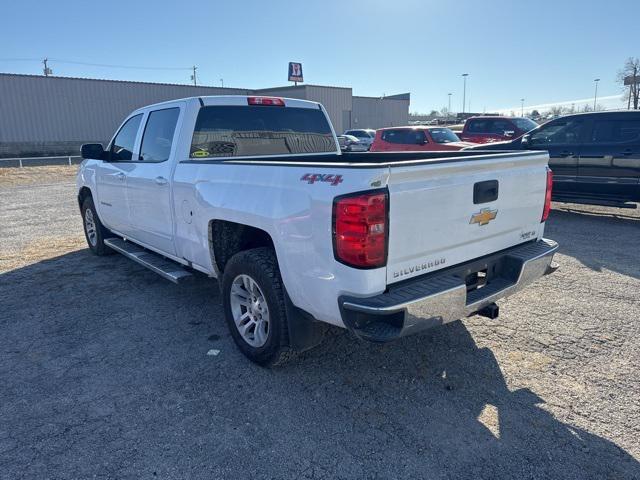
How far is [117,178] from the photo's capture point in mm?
5387

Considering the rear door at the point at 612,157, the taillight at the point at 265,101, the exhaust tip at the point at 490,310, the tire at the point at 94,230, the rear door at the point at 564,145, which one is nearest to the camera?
the exhaust tip at the point at 490,310

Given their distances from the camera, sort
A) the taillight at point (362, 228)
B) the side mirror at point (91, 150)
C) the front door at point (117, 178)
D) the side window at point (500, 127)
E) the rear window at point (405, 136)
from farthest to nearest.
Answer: the side window at point (500, 127)
the rear window at point (405, 136)
the side mirror at point (91, 150)
the front door at point (117, 178)
the taillight at point (362, 228)

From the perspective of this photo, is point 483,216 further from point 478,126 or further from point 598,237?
point 478,126

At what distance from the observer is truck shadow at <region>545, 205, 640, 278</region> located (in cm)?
585

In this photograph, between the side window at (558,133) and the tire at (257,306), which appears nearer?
the tire at (257,306)

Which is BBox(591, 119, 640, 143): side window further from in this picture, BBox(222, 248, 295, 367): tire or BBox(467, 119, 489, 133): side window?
BBox(222, 248, 295, 367): tire

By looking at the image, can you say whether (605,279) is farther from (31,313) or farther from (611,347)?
(31,313)

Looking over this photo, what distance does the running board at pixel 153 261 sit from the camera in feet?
13.9

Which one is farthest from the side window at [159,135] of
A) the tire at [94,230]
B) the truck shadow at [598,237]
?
the truck shadow at [598,237]

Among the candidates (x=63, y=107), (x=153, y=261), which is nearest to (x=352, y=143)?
(x=63, y=107)

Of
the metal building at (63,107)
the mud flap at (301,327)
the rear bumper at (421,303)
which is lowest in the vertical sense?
the mud flap at (301,327)

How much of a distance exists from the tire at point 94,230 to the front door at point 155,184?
145cm

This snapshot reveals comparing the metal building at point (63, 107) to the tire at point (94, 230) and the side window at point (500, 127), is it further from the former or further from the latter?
the tire at point (94, 230)

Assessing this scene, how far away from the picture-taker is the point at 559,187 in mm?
8859
